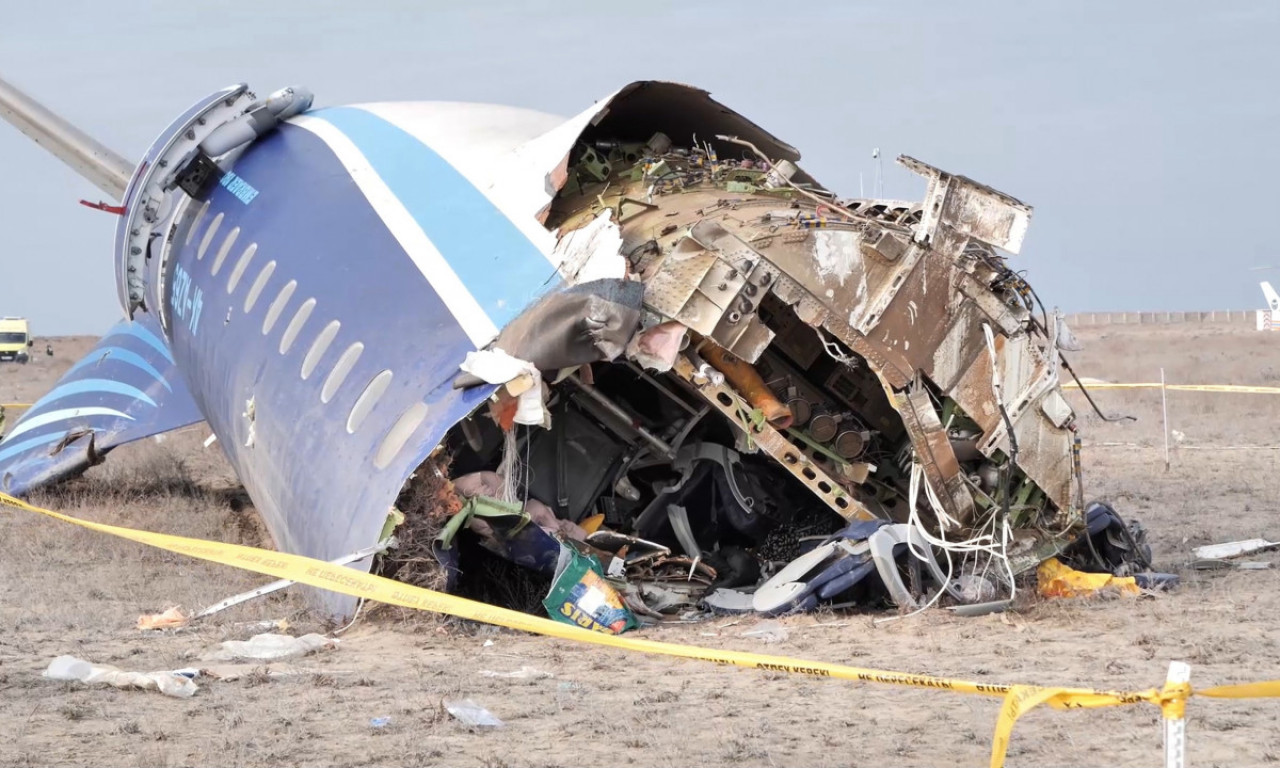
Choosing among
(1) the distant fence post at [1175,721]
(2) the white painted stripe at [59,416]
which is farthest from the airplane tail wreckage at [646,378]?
(2) the white painted stripe at [59,416]

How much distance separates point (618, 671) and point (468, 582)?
2468 mm

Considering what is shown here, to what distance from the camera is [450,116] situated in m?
15.1

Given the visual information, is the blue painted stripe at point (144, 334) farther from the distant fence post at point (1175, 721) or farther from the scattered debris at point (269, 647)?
the distant fence post at point (1175, 721)

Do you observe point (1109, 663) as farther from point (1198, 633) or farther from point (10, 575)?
point (10, 575)

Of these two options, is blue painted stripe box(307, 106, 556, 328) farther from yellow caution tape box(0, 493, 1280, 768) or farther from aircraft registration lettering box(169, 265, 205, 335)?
aircraft registration lettering box(169, 265, 205, 335)

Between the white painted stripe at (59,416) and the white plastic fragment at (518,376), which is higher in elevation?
the white plastic fragment at (518,376)

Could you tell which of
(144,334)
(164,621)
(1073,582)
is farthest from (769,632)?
(144,334)

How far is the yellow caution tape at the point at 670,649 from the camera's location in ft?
18.4

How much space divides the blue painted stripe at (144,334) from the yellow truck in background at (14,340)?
50.8 meters

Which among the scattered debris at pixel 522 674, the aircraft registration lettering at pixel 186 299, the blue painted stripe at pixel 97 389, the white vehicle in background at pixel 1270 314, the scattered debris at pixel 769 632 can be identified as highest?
the aircraft registration lettering at pixel 186 299

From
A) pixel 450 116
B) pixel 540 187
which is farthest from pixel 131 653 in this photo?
pixel 450 116

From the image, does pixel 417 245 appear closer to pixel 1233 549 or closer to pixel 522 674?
pixel 522 674

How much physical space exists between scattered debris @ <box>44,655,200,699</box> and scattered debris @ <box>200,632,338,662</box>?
597mm

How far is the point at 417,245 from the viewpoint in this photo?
12336mm
